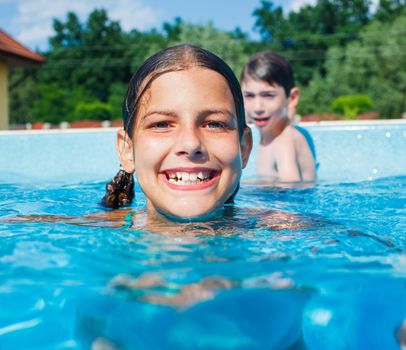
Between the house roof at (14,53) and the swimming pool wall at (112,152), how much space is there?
968cm

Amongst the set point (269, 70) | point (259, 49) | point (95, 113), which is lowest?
A: point (95, 113)

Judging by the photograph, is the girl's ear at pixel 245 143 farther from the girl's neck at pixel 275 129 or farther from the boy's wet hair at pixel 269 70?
the boy's wet hair at pixel 269 70

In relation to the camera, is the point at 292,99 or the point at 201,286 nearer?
the point at 201,286

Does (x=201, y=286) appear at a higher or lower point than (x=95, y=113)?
lower

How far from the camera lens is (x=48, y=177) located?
5797 mm

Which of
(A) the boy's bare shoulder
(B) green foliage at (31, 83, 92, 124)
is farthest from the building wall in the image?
(B) green foliage at (31, 83, 92, 124)

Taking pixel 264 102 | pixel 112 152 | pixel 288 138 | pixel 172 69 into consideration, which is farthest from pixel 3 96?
pixel 172 69

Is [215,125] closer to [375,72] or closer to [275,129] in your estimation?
[275,129]

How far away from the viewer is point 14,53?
615 inches

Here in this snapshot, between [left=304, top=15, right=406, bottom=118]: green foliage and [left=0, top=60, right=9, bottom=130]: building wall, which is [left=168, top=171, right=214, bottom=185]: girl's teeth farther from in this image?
[left=304, top=15, right=406, bottom=118]: green foliage

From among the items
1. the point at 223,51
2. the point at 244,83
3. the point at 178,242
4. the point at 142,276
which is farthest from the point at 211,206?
the point at 223,51

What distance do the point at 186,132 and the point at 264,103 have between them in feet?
11.0

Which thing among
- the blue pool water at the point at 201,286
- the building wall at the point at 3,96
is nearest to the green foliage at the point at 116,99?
the building wall at the point at 3,96

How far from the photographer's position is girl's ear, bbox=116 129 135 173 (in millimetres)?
2666
